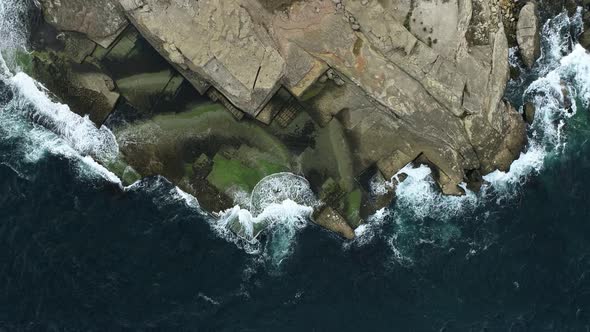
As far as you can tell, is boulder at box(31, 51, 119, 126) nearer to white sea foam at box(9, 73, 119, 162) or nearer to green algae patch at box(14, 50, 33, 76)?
green algae patch at box(14, 50, 33, 76)

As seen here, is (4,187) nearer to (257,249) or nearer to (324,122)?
(257,249)

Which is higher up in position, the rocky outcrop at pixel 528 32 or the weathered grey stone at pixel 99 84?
the rocky outcrop at pixel 528 32

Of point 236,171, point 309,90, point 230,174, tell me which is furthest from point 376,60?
point 230,174

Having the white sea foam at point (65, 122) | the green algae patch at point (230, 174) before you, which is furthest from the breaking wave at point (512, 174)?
the white sea foam at point (65, 122)

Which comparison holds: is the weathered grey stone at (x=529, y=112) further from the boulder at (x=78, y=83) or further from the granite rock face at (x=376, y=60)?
the boulder at (x=78, y=83)

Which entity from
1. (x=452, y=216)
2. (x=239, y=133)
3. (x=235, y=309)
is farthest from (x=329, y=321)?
(x=239, y=133)

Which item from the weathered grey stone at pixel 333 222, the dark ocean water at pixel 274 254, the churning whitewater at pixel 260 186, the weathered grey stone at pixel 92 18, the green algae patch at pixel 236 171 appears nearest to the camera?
the dark ocean water at pixel 274 254

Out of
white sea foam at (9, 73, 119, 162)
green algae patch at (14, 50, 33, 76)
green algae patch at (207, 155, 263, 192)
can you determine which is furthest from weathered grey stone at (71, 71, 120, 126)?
green algae patch at (207, 155, 263, 192)
